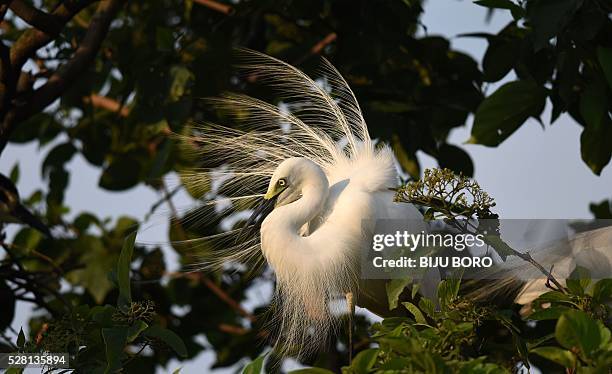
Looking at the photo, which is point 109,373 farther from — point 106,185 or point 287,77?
point 106,185

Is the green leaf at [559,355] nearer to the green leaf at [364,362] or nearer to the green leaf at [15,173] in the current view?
the green leaf at [364,362]

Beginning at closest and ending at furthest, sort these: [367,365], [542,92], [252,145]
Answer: [367,365], [542,92], [252,145]

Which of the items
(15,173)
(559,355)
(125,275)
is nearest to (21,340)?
(125,275)

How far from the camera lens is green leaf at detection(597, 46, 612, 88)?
2.39m

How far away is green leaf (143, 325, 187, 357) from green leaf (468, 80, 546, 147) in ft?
3.69

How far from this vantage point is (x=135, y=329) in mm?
1861

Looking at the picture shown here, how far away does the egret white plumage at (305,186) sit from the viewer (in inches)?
110

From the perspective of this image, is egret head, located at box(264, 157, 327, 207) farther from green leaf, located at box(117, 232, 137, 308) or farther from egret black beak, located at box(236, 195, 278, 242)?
green leaf, located at box(117, 232, 137, 308)

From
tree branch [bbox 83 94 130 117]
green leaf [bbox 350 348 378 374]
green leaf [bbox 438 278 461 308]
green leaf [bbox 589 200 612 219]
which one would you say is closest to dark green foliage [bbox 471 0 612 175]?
green leaf [bbox 438 278 461 308]

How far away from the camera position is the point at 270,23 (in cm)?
421

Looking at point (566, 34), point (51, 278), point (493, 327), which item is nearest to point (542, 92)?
point (566, 34)

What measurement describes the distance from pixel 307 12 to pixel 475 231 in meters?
1.84

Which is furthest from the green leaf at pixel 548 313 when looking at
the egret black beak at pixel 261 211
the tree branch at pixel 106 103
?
the tree branch at pixel 106 103

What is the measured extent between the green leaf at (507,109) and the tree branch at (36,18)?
1230 millimetres
